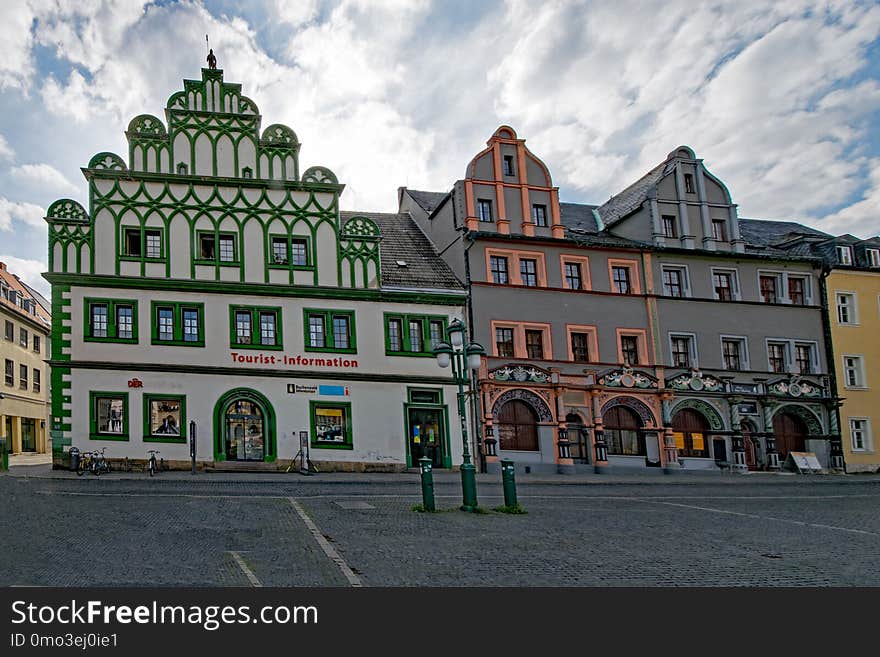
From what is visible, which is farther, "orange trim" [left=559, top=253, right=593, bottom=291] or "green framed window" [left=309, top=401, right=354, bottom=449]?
"orange trim" [left=559, top=253, right=593, bottom=291]

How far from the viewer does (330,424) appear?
34.9m

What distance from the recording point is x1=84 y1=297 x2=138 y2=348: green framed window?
3259 centimetres

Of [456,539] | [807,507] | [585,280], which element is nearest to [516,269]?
[585,280]

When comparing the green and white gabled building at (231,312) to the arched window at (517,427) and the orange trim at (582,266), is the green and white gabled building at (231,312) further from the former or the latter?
the orange trim at (582,266)

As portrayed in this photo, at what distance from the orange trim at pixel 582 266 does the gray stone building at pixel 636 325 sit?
A: 0.06 meters

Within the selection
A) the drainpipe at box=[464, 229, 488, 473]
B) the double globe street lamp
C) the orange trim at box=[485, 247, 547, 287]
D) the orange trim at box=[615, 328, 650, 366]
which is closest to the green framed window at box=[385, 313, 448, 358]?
the drainpipe at box=[464, 229, 488, 473]

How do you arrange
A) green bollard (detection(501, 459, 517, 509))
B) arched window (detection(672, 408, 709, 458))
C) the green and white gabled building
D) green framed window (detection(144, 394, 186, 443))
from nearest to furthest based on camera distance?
green bollard (detection(501, 459, 517, 509))
green framed window (detection(144, 394, 186, 443))
the green and white gabled building
arched window (detection(672, 408, 709, 458))

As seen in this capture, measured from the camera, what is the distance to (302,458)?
33.6 metres

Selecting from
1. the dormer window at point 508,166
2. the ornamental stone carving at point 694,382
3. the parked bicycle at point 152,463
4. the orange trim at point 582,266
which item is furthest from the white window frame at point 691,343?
the parked bicycle at point 152,463

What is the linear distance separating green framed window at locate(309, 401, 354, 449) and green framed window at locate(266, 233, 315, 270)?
560 centimetres

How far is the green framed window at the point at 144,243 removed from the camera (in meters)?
33.8

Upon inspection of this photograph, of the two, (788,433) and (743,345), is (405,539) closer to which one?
(743,345)

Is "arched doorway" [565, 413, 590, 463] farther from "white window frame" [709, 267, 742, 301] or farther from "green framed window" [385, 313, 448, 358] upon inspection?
"white window frame" [709, 267, 742, 301]

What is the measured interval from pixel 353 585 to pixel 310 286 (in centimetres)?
2495
